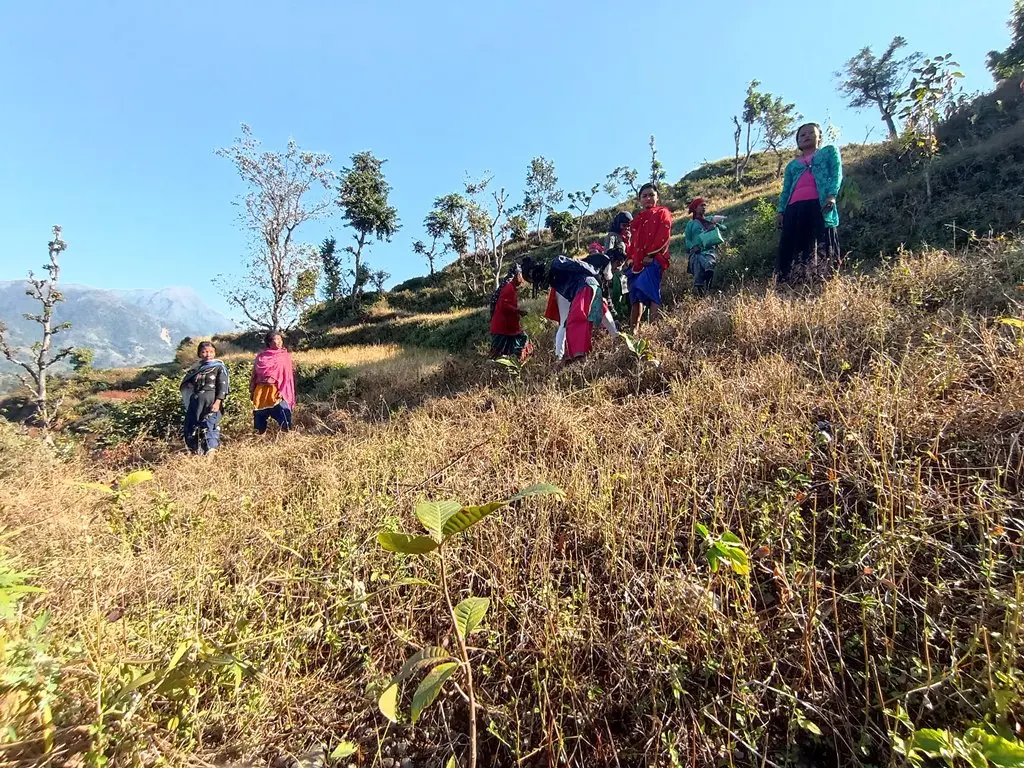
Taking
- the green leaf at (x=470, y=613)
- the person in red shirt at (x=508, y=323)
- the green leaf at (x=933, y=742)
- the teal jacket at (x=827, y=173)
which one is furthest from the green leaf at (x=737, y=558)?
the teal jacket at (x=827, y=173)

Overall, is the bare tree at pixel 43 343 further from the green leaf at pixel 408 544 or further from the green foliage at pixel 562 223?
the green foliage at pixel 562 223

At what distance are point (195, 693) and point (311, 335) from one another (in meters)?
25.7

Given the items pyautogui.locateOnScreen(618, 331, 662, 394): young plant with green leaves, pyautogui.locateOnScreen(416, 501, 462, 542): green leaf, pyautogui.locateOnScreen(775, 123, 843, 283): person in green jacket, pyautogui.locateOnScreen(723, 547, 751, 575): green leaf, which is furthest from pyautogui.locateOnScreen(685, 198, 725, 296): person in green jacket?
pyautogui.locateOnScreen(416, 501, 462, 542): green leaf

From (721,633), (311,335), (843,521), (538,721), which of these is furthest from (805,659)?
(311,335)

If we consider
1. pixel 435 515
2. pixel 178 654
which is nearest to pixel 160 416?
pixel 178 654

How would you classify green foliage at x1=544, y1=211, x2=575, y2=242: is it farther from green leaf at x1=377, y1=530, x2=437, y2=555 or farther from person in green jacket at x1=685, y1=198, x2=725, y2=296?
green leaf at x1=377, y1=530, x2=437, y2=555

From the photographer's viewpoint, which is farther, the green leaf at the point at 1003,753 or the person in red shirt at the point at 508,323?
the person in red shirt at the point at 508,323

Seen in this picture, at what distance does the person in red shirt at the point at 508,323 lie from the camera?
5.43 m

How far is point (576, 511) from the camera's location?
1.96 meters

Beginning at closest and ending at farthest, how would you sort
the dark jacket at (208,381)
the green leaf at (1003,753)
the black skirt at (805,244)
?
the green leaf at (1003,753) < the black skirt at (805,244) < the dark jacket at (208,381)

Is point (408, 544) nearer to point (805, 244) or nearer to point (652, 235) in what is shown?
point (652, 235)

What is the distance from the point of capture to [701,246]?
5.66m

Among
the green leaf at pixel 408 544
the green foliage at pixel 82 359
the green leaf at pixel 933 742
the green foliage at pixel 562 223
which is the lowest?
the green leaf at pixel 933 742

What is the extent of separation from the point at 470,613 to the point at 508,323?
4646mm
